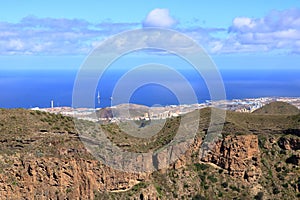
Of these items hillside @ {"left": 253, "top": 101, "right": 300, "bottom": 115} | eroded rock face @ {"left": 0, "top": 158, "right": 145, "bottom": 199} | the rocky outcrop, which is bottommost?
eroded rock face @ {"left": 0, "top": 158, "right": 145, "bottom": 199}

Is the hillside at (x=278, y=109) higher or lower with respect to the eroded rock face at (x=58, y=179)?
higher

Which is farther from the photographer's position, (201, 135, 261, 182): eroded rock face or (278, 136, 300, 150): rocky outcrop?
(278, 136, 300, 150): rocky outcrop

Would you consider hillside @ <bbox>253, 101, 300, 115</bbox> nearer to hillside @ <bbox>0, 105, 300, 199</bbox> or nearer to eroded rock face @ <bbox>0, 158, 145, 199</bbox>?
hillside @ <bbox>0, 105, 300, 199</bbox>

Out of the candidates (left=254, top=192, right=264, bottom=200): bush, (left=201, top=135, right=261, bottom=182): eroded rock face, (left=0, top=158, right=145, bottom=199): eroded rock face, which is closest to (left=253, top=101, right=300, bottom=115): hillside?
(left=201, top=135, right=261, bottom=182): eroded rock face

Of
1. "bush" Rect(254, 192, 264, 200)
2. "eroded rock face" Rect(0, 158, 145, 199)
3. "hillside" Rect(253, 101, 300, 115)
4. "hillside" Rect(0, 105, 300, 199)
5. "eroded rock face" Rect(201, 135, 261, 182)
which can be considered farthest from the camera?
"hillside" Rect(253, 101, 300, 115)

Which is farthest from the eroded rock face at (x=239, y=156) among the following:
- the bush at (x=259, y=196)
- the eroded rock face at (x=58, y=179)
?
the eroded rock face at (x=58, y=179)

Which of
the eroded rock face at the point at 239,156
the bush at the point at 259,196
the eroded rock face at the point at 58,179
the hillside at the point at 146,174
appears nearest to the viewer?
the eroded rock face at the point at 58,179

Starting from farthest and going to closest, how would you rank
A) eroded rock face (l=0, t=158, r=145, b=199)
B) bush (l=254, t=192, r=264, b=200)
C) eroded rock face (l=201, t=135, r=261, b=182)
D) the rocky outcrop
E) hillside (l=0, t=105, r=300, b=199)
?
the rocky outcrop → eroded rock face (l=201, t=135, r=261, b=182) → bush (l=254, t=192, r=264, b=200) → hillside (l=0, t=105, r=300, b=199) → eroded rock face (l=0, t=158, r=145, b=199)

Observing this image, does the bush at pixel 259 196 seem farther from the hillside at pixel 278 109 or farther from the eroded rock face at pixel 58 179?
the hillside at pixel 278 109
